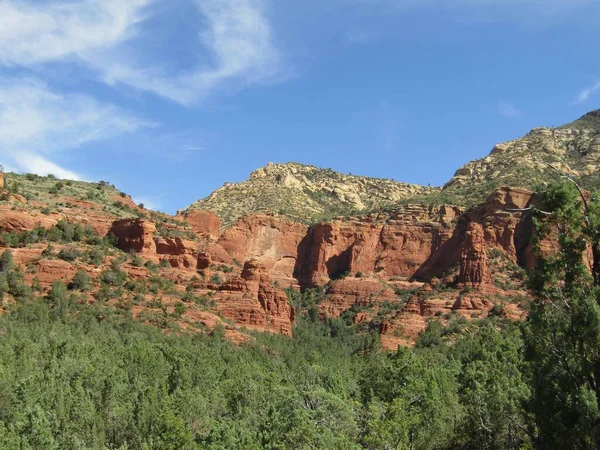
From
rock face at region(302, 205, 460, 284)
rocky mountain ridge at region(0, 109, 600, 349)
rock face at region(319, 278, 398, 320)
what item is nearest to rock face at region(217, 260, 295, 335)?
rocky mountain ridge at region(0, 109, 600, 349)

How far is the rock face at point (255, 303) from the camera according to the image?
87.8 metres

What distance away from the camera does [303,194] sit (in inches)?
6427

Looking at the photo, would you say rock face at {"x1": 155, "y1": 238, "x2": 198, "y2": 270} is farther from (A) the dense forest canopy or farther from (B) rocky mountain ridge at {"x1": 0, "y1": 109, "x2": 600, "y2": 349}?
(A) the dense forest canopy

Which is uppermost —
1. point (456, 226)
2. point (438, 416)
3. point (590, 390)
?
point (456, 226)

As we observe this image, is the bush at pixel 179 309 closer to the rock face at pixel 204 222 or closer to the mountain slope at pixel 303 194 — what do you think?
the rock face at pixel 204 222

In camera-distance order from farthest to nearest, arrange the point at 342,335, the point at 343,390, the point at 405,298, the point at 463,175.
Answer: the point at 463,175 → the point at 405,298 → the point at 342,335 → the point at 343,390

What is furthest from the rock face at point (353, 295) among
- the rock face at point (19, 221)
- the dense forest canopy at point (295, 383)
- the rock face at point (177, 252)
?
the rock face at point (19, 221)

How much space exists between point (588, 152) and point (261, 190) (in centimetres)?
6993

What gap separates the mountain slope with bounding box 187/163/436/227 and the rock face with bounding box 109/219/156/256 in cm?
4088

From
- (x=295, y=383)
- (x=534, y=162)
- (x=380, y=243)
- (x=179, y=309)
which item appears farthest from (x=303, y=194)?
(x=295, y=383)

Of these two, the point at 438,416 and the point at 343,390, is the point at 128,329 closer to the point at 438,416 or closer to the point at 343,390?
the point at 343,390

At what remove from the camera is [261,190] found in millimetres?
158000

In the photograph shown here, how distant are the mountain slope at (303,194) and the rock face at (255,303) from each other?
1653 inches

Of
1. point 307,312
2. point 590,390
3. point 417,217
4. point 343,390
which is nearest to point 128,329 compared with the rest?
point 343,390
